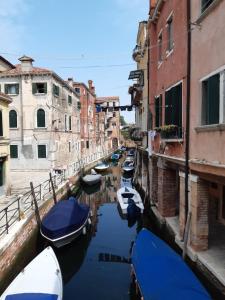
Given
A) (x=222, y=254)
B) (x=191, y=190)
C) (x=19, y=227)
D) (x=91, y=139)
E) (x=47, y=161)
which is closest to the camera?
(x=222, y=254)

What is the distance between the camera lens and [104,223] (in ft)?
55.6

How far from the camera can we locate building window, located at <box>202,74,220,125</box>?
7.59 m

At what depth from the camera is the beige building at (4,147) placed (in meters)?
16.9

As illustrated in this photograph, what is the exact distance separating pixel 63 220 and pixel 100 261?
2236mm

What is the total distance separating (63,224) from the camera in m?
12.0

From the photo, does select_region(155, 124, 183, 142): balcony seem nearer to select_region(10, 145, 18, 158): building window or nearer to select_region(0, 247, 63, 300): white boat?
select_region(0, 247, 63, 300): white boat

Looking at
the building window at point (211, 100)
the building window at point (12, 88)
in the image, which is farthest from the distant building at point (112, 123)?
the building window at point (211, 100)

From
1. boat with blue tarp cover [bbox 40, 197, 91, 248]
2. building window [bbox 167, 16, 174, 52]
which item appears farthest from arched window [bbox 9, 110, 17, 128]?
building window [bbox 167, 16, 174, 52]

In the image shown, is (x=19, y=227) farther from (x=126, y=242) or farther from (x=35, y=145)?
(x=35, y=145)

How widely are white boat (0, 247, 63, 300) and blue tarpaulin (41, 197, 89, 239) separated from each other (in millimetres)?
2722

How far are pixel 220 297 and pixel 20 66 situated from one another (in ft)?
89.3

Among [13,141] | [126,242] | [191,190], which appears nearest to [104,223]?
[126,242]

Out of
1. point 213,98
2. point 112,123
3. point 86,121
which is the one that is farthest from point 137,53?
point 112,123

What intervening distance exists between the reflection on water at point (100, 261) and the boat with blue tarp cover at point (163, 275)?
1.58m
